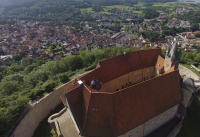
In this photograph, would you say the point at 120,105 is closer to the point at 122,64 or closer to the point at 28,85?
the point at 122,64

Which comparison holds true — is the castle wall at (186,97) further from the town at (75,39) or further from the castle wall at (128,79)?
the town at (75,39)

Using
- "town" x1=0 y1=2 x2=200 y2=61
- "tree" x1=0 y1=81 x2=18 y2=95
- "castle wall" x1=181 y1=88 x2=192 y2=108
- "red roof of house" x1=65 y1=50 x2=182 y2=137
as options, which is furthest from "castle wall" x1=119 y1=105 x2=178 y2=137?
"town" x1=0 y1=2 x2=200 y2=61

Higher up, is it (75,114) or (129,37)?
(75,114)

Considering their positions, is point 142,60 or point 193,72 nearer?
point 142,60

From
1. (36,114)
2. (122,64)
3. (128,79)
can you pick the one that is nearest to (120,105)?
(122,64)

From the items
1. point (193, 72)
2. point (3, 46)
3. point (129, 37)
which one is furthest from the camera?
point (129, 37)

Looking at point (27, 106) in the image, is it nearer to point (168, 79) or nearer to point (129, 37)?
point (168, 79)

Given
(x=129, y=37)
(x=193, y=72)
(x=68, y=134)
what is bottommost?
(x=129, y=37)

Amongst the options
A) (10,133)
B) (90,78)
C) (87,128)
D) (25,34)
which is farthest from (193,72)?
(25,34)

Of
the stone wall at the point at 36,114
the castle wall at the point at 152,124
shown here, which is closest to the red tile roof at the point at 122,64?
the stone wall at the point at 36,114
